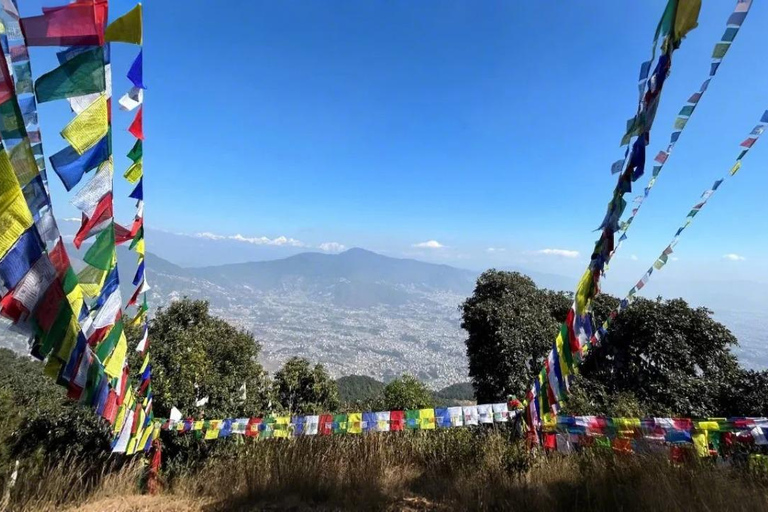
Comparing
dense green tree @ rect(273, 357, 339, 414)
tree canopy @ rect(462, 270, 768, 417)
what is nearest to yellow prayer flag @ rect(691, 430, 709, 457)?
tree canopy @ rect(462, 270, 768, 417)

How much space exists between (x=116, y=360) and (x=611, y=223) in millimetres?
4691

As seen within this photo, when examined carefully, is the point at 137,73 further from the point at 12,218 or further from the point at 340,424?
the point at 340,424

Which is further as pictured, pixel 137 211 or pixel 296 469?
pixel 296 469

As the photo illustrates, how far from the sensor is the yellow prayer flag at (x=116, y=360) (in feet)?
11.2

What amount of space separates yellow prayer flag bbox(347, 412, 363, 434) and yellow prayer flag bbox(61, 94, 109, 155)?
498cm

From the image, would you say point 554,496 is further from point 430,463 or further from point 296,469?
point 296,469

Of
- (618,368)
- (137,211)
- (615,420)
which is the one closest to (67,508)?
(137,211)

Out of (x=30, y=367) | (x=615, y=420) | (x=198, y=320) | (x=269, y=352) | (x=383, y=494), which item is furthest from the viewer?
(x=269, y=352)

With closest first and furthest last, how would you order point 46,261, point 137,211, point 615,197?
1. point 46,261
2. point 615,197
3. point 137,211

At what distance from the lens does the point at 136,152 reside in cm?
336

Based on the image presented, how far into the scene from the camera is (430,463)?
17.0 ft

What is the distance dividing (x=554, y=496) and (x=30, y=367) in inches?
1741

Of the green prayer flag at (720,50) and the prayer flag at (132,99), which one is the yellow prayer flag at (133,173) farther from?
the green prayer flag at (720,50)

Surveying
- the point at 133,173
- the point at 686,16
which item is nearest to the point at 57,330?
the point at 133,173
